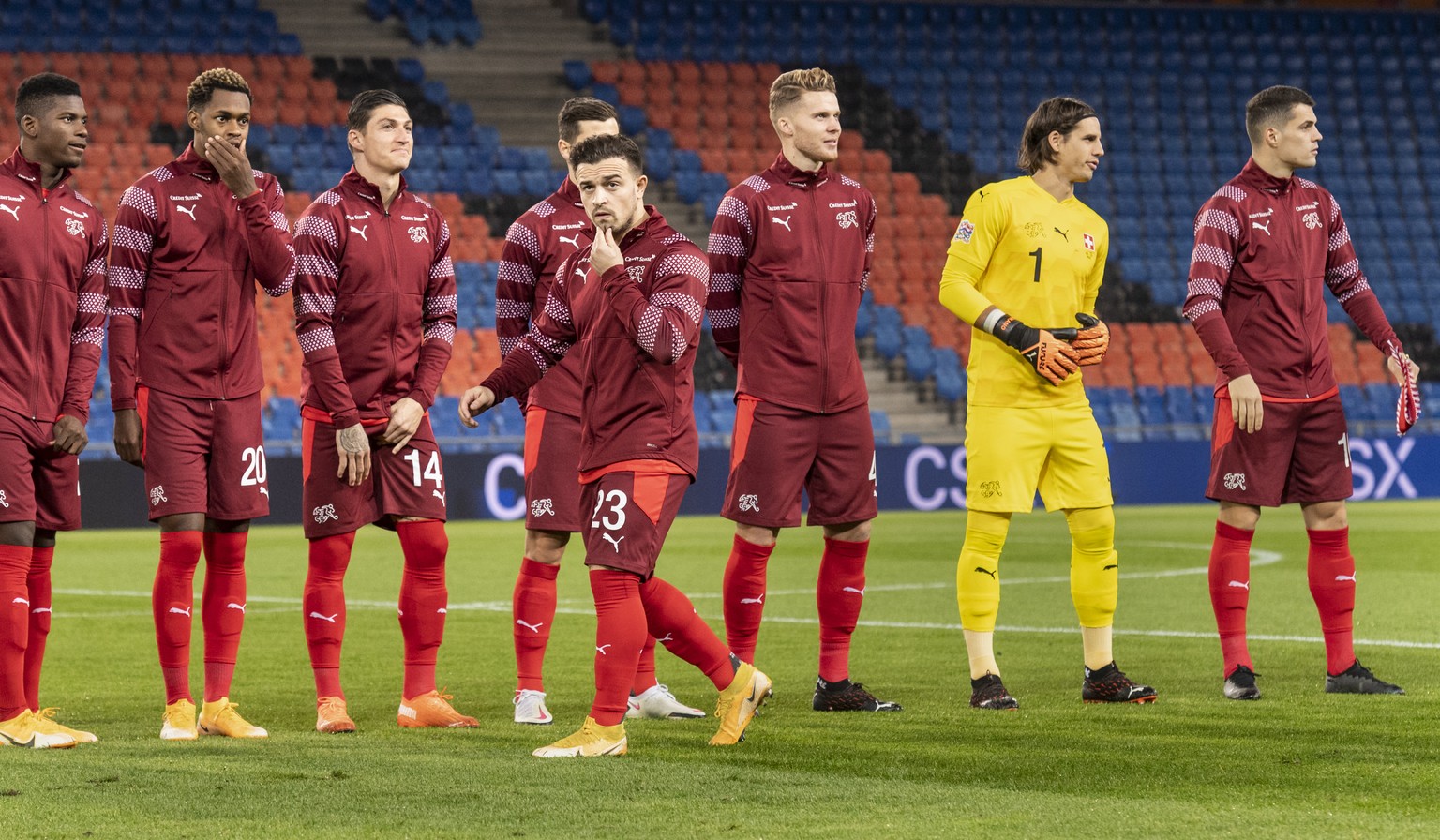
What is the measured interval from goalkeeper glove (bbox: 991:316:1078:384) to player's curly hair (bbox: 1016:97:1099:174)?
0.64 meters

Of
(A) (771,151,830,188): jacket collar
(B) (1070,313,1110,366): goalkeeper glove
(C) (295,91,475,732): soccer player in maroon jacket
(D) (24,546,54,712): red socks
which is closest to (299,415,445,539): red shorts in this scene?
(C) (295,91,475,732): soccer player in maroon jacket

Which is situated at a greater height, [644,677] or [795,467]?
[795,467]

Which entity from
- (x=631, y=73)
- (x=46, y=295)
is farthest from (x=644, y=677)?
(x=631, y=73)

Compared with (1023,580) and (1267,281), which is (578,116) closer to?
(1267,281)

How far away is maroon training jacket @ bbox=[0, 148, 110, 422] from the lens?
5707 mm

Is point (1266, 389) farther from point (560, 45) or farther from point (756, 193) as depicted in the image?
point (560, 45)

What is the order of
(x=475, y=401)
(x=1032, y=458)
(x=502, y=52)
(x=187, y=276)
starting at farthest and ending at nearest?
(x=502, y=52) < (x=1032, y=458) < (x=187, y=276) < (x=475, y=401)

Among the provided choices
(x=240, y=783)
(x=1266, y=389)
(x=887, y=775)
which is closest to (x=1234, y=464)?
(x=1266, y=389)

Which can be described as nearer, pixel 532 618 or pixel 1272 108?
pixel 532 618

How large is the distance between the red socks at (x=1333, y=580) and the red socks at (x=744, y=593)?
211 centimetres

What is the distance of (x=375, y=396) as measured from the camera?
620cm

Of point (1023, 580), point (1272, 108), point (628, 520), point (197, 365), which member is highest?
point (1272, 108)

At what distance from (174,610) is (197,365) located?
80 centimetres

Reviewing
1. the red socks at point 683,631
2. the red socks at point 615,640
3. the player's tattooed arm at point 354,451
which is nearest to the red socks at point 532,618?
the player's tattooed arm at point 354,451
